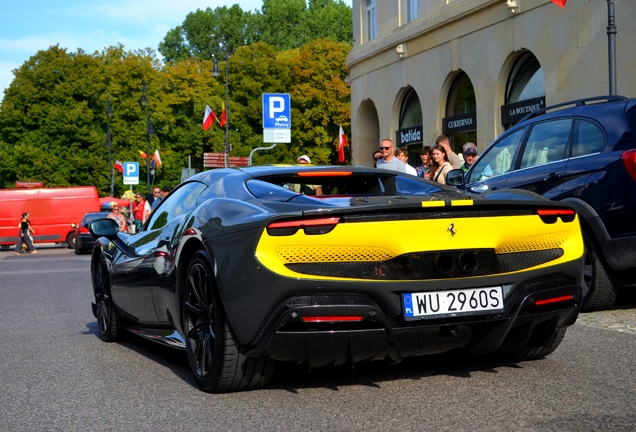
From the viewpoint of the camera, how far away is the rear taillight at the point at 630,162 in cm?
764

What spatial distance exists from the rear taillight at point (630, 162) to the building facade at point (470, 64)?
1010 cm

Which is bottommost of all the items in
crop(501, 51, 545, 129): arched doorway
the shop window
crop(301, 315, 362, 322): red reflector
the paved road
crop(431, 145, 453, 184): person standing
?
the paved road

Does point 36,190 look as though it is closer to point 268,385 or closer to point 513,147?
point 513,147

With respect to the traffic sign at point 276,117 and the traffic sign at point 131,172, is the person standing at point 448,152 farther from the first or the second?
the traffic sign at point 131,172

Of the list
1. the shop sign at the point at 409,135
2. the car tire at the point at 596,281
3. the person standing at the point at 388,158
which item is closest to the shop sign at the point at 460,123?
the shop sign at the point at 409,135

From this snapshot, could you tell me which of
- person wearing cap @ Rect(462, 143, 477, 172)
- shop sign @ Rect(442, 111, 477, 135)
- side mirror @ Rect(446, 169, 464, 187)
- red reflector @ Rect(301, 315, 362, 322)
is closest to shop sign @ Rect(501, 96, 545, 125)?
shop sign @ Rect(442, 111, 477, 135)

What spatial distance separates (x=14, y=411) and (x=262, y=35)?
86.3 meters

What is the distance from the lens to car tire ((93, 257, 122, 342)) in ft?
24.4

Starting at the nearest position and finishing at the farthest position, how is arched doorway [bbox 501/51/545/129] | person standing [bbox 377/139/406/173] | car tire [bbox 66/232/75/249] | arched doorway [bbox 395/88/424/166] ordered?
person standing [bbox 377/139/406/173], arched doorway [bbox 501/51/545/129], arched doorway [bbox 395/88/424/166], car tire [bbox 66/232/75/249]

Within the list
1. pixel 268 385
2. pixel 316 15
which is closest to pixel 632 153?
pixel 268 385

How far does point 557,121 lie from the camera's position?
345 inches

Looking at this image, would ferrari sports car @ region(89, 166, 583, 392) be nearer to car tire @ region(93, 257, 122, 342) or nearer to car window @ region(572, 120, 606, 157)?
car tire @ region(93, 257, 122, 342)

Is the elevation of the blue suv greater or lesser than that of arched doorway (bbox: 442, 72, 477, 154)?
lesser

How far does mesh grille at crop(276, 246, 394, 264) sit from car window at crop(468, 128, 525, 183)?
4.94 m
